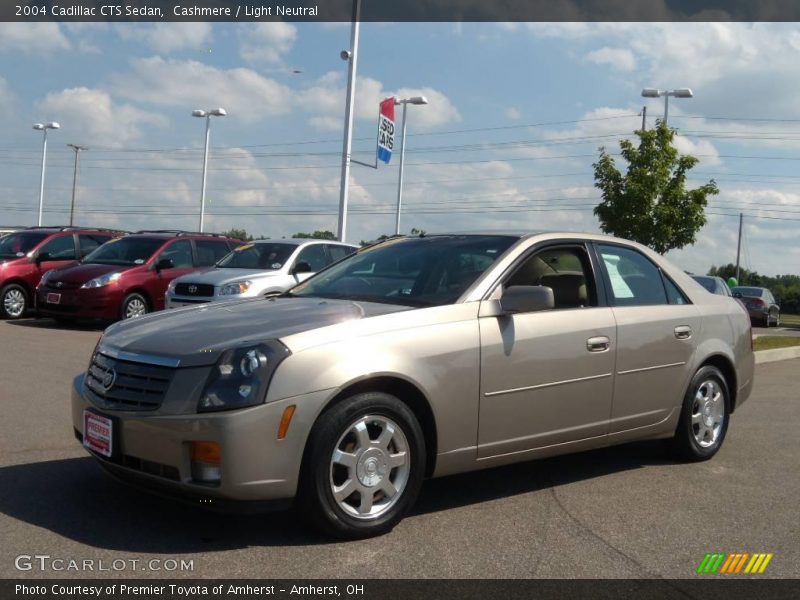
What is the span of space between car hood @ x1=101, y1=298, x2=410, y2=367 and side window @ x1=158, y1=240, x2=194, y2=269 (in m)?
11.6

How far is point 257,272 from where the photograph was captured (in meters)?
13.9

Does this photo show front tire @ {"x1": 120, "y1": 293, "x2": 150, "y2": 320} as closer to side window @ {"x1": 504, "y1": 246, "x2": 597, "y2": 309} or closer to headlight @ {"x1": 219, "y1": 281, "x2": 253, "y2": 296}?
headlight @ {"x1": 219, "y1": 281, "x2": 253, "y2": 296}

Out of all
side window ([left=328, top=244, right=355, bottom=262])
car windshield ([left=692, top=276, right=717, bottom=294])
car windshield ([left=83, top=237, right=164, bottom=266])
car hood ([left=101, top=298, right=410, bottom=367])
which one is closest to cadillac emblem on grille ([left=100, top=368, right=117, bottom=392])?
car hood ([left=101, top=298, right=410, bottom=367])

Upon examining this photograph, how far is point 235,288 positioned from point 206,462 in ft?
31.3

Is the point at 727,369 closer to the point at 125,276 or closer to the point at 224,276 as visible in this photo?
the point at 224,276

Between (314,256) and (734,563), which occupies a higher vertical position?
(314,256)

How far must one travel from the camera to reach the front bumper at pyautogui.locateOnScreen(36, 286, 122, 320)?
596 inches

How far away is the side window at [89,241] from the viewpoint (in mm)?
18328

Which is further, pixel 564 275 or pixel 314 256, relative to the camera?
pixel 314 256

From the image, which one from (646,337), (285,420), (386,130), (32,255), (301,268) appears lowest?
(285,420)

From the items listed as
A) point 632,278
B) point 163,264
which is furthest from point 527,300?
point 163,264

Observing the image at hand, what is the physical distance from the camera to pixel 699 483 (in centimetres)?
603

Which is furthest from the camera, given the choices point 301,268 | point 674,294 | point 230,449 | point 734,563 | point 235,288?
point 235,288

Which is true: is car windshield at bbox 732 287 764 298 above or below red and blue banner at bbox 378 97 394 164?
below
